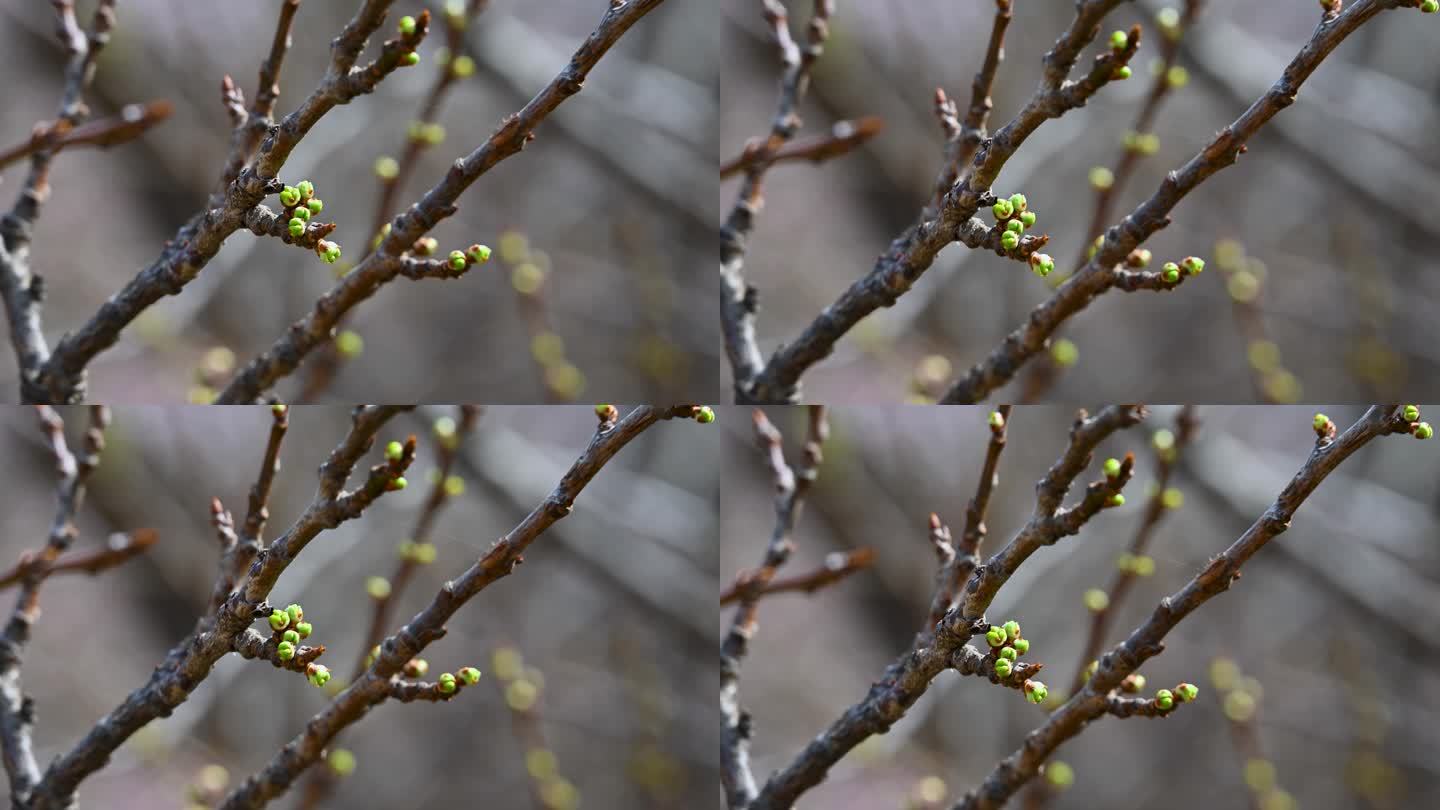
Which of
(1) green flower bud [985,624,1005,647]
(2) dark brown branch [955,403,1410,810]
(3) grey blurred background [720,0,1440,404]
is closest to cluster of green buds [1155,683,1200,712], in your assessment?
(2) dark brown branch [955,403,1410,810]

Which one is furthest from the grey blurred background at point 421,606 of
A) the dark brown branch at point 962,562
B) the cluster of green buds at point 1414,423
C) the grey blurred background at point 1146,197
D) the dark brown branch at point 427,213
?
the cluster of green buds at point 1414,423

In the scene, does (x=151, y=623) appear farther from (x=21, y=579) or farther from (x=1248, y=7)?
(x=1248, y=7)

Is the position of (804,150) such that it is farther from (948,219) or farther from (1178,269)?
(1178,269)

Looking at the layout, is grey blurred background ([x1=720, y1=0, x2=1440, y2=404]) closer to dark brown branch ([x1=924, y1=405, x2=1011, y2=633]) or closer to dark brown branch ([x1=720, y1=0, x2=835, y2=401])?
dark brown branch ([x1=720, y1=0, x2=835, y2=401])

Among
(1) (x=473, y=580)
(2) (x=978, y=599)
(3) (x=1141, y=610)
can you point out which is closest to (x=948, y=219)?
(2) (x=978, y=599)

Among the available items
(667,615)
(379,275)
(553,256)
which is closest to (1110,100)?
(553,256)

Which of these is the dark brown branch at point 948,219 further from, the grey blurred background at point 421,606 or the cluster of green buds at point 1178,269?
the grey blurred background at point 421,606
